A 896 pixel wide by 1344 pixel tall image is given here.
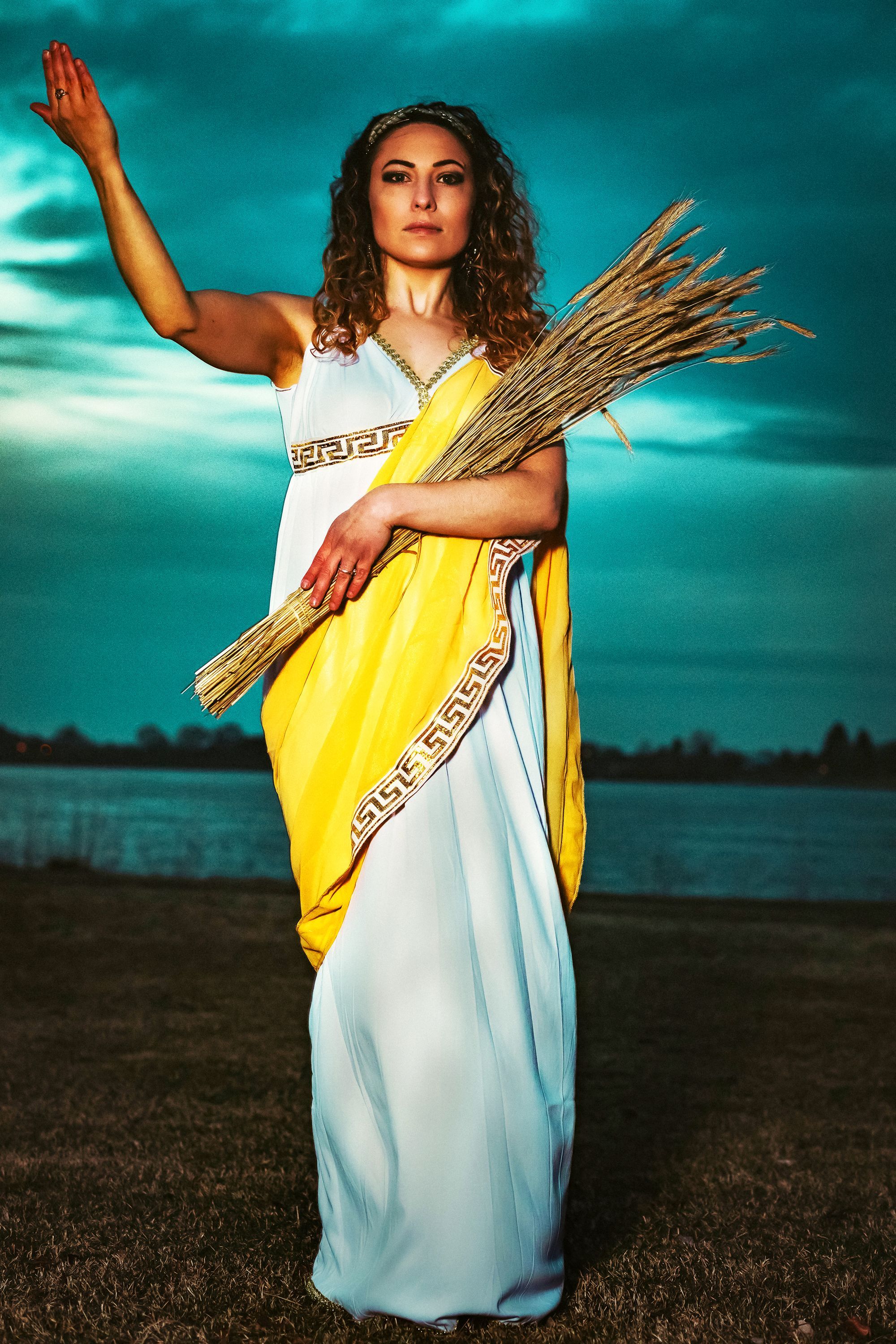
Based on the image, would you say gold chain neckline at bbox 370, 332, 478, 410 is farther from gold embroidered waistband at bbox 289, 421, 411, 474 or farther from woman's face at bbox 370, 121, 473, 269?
woman's face at bbox 370, 121, 473, 269

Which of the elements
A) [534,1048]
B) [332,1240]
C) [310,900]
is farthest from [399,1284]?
[310,900]

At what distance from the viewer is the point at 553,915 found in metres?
2.79

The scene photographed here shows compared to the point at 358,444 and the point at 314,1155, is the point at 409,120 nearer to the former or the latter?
the point at 358,444

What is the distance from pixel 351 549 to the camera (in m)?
2.73

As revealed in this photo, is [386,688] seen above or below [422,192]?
below

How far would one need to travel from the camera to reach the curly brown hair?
299cm

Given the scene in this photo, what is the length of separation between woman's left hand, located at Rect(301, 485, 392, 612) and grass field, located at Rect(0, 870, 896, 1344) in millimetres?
1508

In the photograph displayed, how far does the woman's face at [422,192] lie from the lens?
2930 millimetres

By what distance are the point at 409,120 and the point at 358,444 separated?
0.77 metres

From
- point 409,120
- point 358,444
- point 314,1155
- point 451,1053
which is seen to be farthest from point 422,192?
point 314,1155

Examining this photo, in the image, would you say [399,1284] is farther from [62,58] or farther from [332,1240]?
[62,58]

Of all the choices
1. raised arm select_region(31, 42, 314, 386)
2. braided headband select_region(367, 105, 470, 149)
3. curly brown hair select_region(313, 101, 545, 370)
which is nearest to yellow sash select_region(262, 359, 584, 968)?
curly brown hair select_region(313, 101, 545, 370)

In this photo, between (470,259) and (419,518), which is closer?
(419,518)

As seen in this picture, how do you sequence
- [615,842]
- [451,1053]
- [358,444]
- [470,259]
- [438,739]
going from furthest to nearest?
[615,842], [470,259], [358,444], [438,739], [451,1053]
